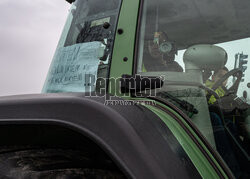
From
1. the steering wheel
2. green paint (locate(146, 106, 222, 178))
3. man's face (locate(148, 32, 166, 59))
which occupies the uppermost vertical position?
man's face (locate(148, 32, 166, 59))

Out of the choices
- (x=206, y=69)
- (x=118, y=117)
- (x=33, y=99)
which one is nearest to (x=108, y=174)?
(x=118, y=117)

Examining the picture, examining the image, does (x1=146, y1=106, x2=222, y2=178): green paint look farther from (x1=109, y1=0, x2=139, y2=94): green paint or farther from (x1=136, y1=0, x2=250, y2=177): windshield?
(x1=109, y1=0, x2=139, y2=94): green paint

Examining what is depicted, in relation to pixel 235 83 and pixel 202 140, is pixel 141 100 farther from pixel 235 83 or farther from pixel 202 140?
pixel 235 83

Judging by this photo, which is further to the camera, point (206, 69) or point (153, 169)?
point (206, 69)

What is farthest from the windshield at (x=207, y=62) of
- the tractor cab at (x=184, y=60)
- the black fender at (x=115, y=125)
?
the black fender at (x=115, y=125)

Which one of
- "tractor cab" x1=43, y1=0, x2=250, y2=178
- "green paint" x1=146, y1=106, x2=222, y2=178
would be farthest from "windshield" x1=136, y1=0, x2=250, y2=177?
"green paint" x1=146, y1=106, x2=222, y2=178

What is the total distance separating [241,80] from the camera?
130 cm

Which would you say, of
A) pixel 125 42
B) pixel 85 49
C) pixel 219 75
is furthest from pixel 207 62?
pixel 85 49

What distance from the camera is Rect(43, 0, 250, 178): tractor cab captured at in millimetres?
1218

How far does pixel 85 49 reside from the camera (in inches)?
54.6

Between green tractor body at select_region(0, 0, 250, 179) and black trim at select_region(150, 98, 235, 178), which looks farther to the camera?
black trim at select_region(150, 98, 235, 178)

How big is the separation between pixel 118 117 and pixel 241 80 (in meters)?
0.73

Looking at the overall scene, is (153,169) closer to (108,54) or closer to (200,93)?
(200,93)

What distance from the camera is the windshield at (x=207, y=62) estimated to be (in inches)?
48.1
